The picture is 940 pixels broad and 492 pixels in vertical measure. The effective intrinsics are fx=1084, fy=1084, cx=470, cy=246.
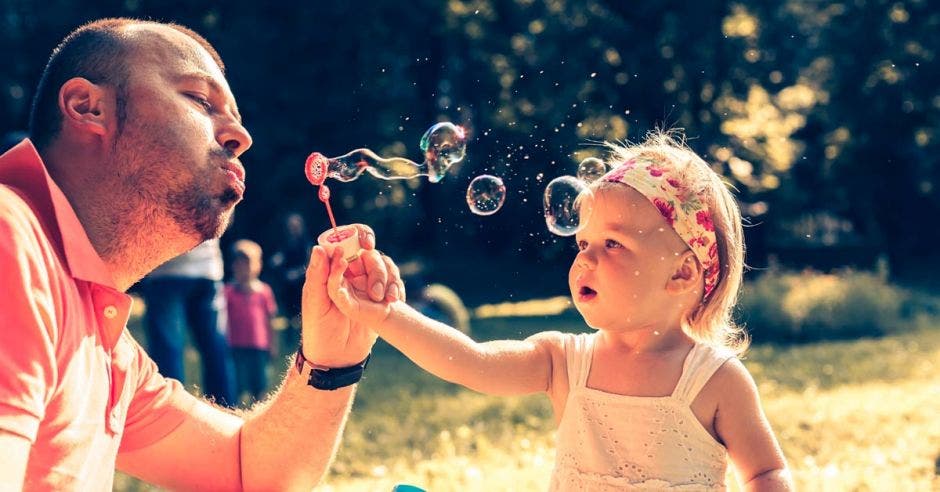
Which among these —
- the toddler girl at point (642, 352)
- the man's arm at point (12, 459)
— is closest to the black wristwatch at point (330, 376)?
the toddler girl at point (642, 352)

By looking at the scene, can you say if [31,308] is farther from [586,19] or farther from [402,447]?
[586,19]

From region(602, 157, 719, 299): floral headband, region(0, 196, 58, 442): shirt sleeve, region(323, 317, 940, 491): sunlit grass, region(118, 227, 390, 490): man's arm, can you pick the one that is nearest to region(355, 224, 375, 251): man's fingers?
region(118, 227, 390, 490): man's arm

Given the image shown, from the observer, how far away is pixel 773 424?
5.77m

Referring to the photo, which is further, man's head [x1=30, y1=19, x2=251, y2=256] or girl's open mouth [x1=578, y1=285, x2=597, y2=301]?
girl's open mouth [x1=578, y1=285, x2=597, y2=301]

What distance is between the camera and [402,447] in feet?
18.1

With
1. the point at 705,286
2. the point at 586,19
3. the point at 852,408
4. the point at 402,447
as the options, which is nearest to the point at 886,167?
the point at 586,19

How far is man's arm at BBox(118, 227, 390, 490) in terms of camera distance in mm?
2525

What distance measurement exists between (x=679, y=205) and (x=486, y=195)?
67 centimetres

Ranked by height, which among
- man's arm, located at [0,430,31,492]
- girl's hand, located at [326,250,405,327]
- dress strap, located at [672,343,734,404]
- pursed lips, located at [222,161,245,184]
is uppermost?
dress strap, located at [672,343,734,404]

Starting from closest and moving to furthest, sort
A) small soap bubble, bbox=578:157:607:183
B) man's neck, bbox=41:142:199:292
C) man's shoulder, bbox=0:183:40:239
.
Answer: man's shoulder, bbox=0:183:40:239 < man's neck, bbox=41:142:199:292 < small soap bubble, bbox=578:157:607:183

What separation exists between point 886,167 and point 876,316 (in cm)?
1257

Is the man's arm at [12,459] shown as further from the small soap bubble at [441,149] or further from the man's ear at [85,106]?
the small soap bubble at [441,149]

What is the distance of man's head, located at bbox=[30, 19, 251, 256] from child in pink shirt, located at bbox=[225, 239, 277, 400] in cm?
517

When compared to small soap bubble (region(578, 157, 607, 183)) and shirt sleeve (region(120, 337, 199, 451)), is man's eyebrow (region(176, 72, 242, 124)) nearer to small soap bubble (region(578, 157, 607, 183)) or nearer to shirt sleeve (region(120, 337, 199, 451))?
shirt sleeve (region(120, 337, 199, 451))
